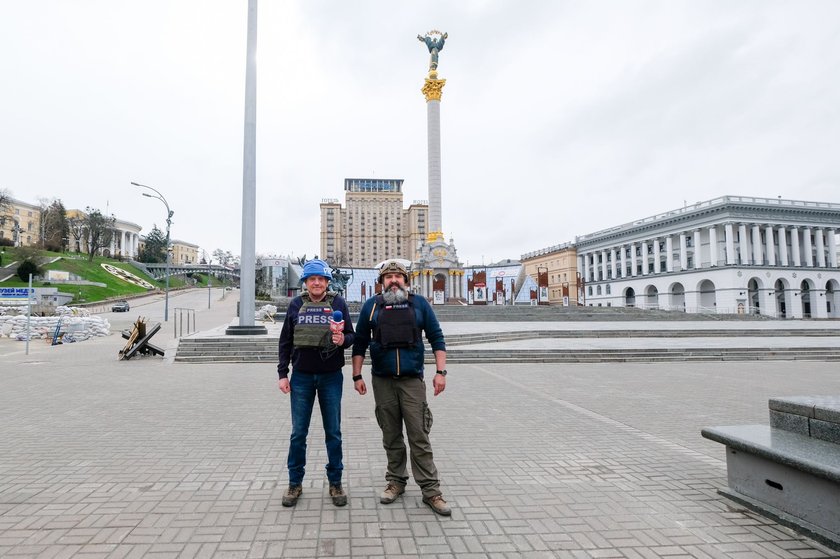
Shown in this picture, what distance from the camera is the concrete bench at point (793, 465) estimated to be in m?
3.18

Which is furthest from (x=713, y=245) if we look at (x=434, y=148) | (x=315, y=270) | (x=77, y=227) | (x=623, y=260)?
(x=77, y=227)

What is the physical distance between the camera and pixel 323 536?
10.7 ft

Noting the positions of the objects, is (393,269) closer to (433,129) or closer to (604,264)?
(433,129)

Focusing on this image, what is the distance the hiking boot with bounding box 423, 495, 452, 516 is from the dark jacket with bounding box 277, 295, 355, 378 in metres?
1.36

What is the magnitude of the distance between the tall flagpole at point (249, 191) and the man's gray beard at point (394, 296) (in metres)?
14.0

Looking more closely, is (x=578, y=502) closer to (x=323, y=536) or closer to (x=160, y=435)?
(x=323, y=536)

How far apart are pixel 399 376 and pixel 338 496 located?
3.68 feet

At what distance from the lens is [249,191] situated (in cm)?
1702

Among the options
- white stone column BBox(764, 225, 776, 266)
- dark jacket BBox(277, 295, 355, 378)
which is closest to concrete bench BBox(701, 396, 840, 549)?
dark jacket BBox(277, 295, 355, 378)

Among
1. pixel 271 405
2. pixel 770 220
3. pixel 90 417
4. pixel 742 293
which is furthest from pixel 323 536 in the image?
pixel 770 220

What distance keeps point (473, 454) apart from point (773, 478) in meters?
2.81

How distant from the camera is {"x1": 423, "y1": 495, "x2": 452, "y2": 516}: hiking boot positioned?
11.8 feet

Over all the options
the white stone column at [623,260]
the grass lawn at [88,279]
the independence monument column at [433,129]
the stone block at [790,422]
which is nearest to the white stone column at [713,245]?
the white stone column at [623,260]

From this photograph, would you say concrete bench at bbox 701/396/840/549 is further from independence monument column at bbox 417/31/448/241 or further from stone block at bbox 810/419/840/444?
independence monument column at bbox 417/31/448/241
